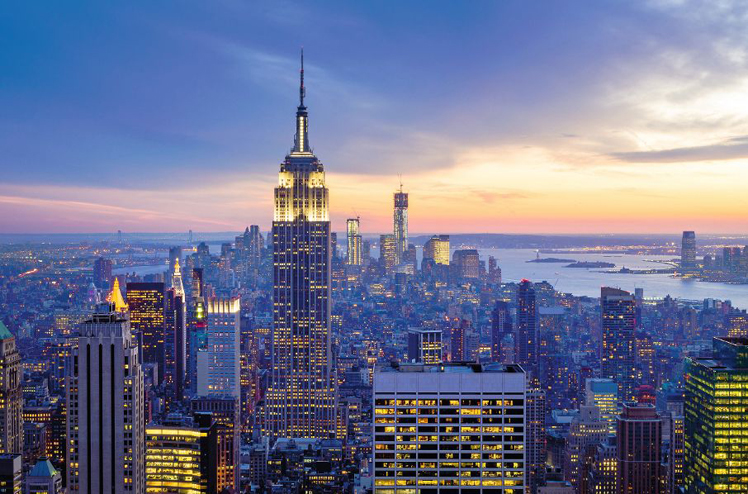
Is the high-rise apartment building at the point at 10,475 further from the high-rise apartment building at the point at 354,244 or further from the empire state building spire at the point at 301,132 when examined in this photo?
the high-rise apartment building at the point at 354,244

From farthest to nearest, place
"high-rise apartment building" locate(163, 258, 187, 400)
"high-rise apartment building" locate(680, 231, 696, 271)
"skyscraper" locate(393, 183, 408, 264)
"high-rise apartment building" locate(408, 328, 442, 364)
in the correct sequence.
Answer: "skyscraper" locate(393, 183, 408, 264), "high-rise apartment building" locate(163, 258, 187, 400), "high-rise apartment building" locate(408, 328, 442, 364), "high-rise apartment building" locate(680, 231, 696, 271)

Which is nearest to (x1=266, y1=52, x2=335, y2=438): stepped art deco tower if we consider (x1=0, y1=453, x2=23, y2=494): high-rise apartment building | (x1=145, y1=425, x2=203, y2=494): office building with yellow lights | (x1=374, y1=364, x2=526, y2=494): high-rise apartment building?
(x1=145, y1=425, x2=203, y2=494): office building with yellow lights

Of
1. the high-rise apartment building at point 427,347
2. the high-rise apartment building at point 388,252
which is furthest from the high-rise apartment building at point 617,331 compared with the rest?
the high-rise apartment building at point 388,252

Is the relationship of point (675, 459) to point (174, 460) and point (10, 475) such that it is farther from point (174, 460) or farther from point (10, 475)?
point (10, 475)

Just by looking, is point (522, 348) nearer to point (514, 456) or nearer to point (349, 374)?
point (349, 374)

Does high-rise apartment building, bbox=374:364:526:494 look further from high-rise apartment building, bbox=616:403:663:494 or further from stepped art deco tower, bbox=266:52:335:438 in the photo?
stepped art deco tower, bbox=266:52:335:438
